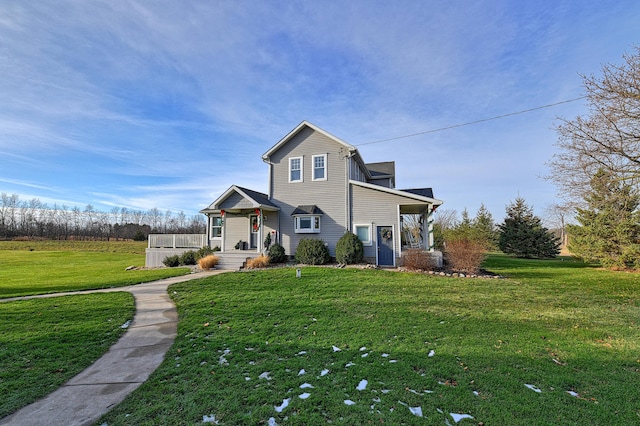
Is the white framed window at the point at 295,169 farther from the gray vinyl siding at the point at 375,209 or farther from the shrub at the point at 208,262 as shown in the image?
the shrub at the point at 208,262

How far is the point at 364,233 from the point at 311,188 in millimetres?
4296

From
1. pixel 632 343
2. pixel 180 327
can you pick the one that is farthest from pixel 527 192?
pixel 180 327

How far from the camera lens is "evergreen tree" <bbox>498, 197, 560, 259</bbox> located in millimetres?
26094

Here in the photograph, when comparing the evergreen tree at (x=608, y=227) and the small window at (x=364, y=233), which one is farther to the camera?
the small window at (x=364, y=233)

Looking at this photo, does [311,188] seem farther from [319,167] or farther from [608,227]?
[608,227]

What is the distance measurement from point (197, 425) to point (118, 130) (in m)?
20.3

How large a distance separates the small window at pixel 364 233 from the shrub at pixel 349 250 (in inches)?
27.9

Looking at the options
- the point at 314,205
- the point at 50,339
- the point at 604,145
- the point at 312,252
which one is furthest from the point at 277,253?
the point at 604,145

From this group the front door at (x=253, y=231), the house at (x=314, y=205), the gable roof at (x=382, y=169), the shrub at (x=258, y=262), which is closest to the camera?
the shrub at (x=258, y=262)

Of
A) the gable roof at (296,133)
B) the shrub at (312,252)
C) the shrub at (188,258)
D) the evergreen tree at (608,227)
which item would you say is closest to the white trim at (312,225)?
the shrub at (312,252)

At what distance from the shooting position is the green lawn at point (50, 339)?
4066 mm

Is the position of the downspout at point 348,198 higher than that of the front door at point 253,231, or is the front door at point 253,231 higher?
the downspout at point 348,198

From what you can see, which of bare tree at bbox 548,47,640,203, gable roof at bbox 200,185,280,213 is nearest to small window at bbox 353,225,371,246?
gable roof at bbox 200,185,280,213

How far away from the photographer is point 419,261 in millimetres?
13742
